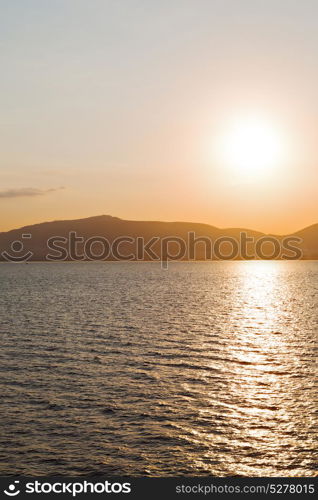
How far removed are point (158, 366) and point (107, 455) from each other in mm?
20955

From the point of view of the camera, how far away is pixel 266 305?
120m

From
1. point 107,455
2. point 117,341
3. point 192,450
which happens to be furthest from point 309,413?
point 117,341

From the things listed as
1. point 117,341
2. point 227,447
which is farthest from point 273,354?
point 227,447

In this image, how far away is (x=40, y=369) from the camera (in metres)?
48.0

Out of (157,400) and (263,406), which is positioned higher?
(157,400)

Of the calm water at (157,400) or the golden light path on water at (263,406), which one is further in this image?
the golden light path on water at (263,406)

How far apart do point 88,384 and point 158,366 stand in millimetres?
9032

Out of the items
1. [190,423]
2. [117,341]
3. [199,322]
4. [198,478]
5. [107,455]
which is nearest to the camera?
[198,478]

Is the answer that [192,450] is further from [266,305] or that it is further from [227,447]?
[266,305]

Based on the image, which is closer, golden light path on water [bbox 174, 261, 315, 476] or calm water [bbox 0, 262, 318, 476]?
calm water [bbox 0, 262, 318, 476]

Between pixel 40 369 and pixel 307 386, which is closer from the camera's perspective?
pixel 307 386

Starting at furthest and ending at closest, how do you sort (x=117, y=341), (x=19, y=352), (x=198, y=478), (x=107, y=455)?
1. (x=117, y=341)
2. (x=19, y=352)
3. (x=107, y=455)
4. (x=198, y=478)

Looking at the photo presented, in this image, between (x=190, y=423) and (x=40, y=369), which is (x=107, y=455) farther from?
(x=40, y=369)

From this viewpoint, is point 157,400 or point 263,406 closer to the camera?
point 263,406
